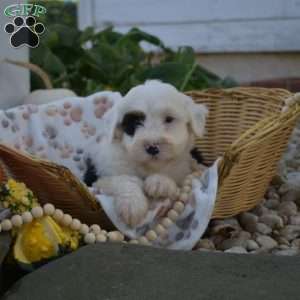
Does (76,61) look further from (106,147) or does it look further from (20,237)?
(20,237)

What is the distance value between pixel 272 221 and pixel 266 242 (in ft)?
0.98

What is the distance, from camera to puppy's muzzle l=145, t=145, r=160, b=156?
2848mm

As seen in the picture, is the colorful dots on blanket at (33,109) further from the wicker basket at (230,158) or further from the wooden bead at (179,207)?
the wooden bead at (179,207)

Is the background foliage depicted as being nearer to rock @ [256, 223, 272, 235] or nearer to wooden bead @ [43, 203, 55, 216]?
rock @ [256, 223, 272, 235]

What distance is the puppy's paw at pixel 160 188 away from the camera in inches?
112

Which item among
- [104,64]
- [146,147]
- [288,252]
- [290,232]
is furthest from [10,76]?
[288,252]

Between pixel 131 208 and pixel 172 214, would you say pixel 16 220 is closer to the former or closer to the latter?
pixel 131 208

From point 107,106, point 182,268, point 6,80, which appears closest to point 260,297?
point 182,268

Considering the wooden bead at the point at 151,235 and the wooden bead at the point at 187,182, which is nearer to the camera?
the wooden bead at the point at 151,235

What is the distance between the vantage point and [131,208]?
8.82 ft

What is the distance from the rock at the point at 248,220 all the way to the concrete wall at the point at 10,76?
176cm

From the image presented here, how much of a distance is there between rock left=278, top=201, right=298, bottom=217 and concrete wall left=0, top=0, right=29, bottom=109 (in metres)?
1.89

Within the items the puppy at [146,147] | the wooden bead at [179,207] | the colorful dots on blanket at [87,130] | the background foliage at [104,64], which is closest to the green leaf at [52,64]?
the background foliage at [104,64]

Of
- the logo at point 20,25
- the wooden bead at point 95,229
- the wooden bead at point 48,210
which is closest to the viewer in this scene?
the wooden bead at point 48,210
